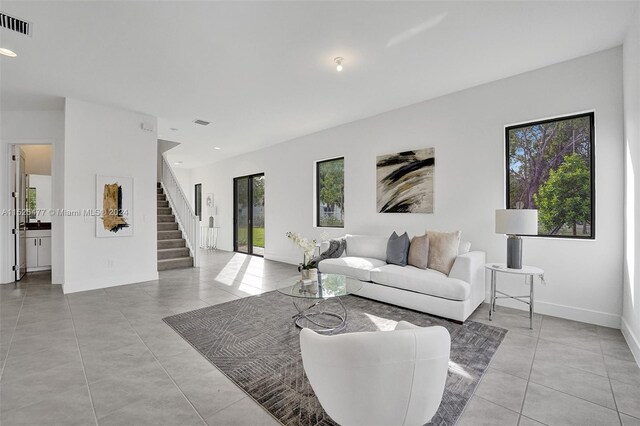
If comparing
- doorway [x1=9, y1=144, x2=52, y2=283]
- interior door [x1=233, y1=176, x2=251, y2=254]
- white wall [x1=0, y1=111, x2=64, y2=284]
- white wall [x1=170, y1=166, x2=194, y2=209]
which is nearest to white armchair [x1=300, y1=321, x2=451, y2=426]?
white wall [x1=0, y1=111, x2=64, y2=284]

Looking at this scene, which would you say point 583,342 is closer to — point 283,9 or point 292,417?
point 292,417

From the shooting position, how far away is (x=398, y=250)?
170 inches

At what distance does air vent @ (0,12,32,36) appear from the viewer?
2.70 m

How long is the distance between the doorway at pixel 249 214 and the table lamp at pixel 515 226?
20.5 ft

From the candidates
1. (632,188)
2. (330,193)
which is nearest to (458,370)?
(632,188)

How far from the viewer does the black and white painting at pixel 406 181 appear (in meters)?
4.75

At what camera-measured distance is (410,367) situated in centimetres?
131

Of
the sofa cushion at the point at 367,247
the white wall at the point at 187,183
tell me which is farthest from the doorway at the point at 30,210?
the sofa cushion at the point at 367,247

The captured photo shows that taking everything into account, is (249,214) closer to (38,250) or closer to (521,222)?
(38,250)

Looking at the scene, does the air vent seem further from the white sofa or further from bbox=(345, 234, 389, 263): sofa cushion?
bbox=(345, 234, 389, 263): sofa cushion

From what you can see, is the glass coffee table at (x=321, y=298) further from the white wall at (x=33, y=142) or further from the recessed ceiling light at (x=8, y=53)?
the white wall at (x=33, y=142)

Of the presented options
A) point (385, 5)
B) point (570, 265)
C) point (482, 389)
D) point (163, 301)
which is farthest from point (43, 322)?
point (570, 265)

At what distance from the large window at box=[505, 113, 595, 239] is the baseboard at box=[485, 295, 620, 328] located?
0.86 m

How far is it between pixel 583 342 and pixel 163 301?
498 cm
